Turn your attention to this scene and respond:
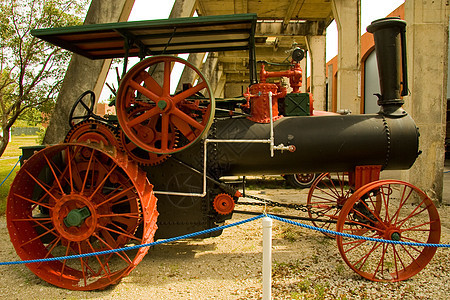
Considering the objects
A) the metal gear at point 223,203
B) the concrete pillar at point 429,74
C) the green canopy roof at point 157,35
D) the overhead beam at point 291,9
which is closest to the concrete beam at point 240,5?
the overhead beam at point 291,9

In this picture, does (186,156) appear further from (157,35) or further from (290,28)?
(290,28)

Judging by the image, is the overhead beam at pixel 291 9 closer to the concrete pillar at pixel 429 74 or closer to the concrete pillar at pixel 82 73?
the concrete pillar at pixel 429 74

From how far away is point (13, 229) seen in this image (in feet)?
12.3

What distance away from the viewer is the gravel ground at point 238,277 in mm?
3402

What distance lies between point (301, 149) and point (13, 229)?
10.8ft

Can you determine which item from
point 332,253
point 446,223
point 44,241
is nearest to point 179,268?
point 44,241

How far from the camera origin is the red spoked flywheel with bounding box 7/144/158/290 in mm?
3529

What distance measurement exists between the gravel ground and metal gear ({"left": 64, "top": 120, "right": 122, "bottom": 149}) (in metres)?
1.53

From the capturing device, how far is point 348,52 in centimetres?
1145

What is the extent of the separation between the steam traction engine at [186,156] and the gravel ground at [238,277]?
0.18 meters

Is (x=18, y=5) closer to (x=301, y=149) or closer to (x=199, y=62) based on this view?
(x=199, y=62)

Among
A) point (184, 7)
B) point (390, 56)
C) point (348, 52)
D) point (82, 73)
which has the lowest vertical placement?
point (390, 56)

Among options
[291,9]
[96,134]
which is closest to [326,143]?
[96,134]

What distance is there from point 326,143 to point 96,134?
261 centimetres
